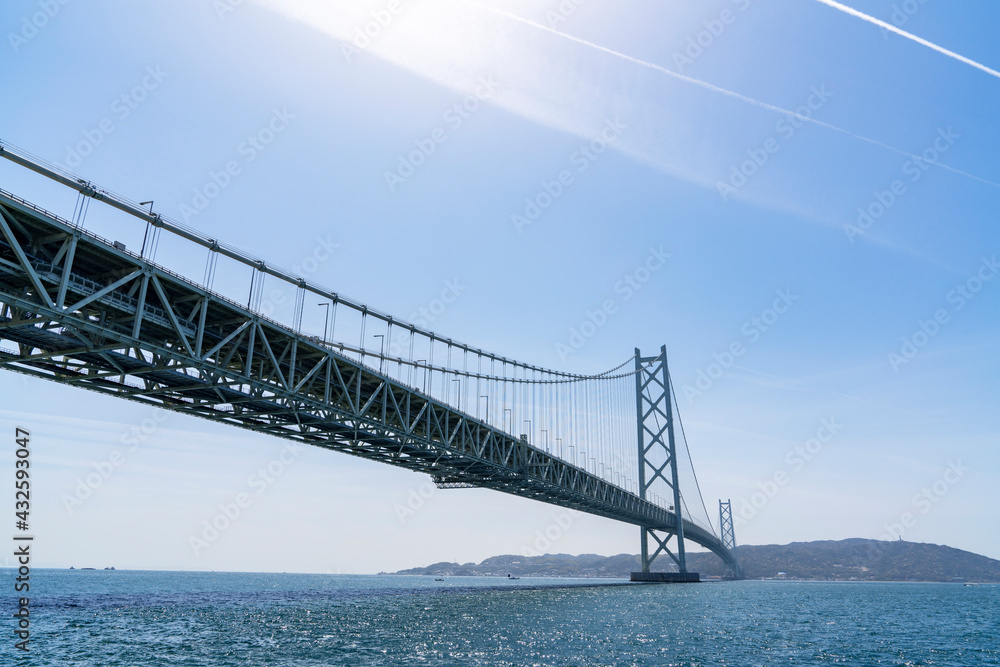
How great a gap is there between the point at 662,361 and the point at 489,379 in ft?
174

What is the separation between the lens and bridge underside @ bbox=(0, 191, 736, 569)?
1986 cm

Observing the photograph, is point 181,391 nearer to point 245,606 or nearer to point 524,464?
point 245,606

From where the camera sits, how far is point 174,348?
26.0 m

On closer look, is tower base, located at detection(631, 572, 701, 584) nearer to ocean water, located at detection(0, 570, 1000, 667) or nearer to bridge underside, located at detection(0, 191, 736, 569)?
ocean water, located at detection(0, 570, 1000, 667)

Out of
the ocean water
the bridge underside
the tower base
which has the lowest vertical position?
the tower base

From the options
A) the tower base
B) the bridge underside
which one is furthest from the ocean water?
the tower base

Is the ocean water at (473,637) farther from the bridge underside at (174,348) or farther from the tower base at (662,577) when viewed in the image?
the tower base at (662,577)

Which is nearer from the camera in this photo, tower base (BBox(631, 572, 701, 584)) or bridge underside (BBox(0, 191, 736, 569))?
bridge underside (BBox(0, 191, 736, 569))

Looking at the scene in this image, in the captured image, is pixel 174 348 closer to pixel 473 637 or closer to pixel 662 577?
pixel 473 637

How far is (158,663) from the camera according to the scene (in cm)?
1886


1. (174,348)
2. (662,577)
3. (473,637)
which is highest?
(174,348)

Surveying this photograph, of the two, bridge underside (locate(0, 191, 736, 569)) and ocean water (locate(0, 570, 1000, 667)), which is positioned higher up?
bridge underside (locate(0, 191, 736, 569))

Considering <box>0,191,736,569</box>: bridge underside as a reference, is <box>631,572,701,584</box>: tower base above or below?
below

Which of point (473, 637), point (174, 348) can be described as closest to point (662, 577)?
point (473, 637)
